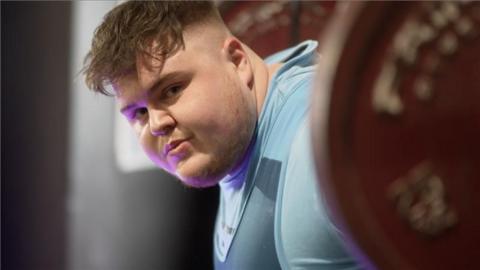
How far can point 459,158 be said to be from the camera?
1.13 feet

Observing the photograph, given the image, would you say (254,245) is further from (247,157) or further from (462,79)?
(462,79)

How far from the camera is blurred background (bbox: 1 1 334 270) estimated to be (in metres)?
0.96

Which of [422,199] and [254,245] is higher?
[422,199]

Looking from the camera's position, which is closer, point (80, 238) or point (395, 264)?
point (395, 264)

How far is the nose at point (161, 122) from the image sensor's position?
659 millimetres

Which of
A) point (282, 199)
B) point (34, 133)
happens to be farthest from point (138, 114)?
point (34, 133)

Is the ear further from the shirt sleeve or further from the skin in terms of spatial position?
the shirt sleeve

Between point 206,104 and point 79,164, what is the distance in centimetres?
46

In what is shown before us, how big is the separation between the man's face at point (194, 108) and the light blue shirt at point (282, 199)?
0.04 metres

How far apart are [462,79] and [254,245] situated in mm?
385

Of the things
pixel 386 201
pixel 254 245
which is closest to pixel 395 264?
pixel 386 201

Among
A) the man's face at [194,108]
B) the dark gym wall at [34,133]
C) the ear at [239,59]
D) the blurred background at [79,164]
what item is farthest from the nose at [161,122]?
the dark gym wall at [34,133]

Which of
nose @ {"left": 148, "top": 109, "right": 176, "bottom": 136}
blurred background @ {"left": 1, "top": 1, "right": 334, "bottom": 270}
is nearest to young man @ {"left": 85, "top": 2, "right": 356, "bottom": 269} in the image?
nose @ {"left": 148, "top": 109, "right": 176, "bottom": 136}

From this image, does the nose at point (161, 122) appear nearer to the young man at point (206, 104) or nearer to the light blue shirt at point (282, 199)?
the young man at point (206, 104)
